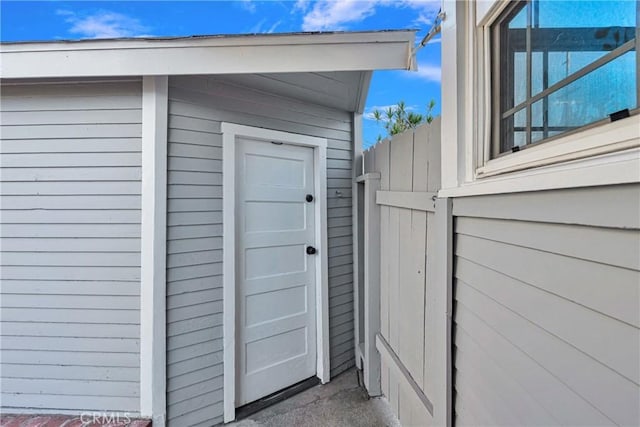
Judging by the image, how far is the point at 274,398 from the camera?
2393mm

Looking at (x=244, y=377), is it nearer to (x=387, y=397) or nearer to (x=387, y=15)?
(x=387, y=397)

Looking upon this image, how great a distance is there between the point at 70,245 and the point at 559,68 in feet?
8.59

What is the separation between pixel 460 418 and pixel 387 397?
3.53ft

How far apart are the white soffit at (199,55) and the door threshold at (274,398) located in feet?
7.62

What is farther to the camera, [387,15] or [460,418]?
[387,15]

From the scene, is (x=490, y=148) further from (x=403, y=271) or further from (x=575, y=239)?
(x=403, y=271)

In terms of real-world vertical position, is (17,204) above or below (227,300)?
above

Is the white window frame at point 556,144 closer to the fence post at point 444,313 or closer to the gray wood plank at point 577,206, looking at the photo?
the gray wood plank at point 577,206

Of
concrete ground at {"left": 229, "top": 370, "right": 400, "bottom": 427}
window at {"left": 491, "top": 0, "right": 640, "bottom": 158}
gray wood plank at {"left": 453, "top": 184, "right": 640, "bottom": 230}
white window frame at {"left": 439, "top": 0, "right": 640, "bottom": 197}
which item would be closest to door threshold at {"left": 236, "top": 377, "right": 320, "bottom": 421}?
concrete ground at {"left": 229, "top": 370, "right": 400, "bottom": 427}

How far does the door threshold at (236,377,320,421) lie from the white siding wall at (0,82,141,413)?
0.71 m

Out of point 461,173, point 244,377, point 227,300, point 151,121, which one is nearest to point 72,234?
point 151,121

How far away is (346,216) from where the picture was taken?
9.32 ft

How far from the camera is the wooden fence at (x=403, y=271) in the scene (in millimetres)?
1528
